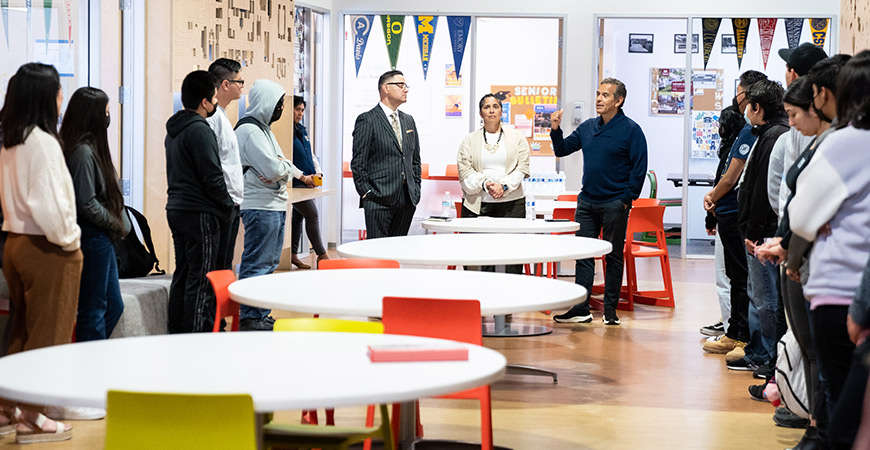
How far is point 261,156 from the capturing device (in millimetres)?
6250

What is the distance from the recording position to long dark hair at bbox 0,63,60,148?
12.7ft

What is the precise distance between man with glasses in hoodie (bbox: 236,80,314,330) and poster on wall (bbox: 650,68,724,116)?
664 cm

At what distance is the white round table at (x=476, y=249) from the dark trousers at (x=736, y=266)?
90 cm

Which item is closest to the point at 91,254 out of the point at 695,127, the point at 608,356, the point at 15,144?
the point at 15,144

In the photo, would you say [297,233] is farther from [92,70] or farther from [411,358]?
[411,358]

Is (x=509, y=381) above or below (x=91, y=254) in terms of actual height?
below

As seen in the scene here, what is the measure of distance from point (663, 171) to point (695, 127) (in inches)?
55.0

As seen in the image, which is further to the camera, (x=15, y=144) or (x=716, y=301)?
(x=716, y=301)

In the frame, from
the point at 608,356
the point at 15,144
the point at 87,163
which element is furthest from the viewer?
the point at 608,356

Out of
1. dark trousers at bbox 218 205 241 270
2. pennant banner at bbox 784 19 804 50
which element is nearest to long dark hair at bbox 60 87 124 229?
dark trousers at bbox 218 205 241 270

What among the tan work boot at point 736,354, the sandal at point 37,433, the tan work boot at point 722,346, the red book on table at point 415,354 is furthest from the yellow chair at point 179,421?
the tan work boot at point 722,346

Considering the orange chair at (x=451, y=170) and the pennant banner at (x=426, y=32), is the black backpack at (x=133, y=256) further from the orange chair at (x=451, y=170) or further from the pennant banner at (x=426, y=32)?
the pennant banner at (x=426, y=32)

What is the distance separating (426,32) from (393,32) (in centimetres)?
39

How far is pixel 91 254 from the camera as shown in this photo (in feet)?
14.0
